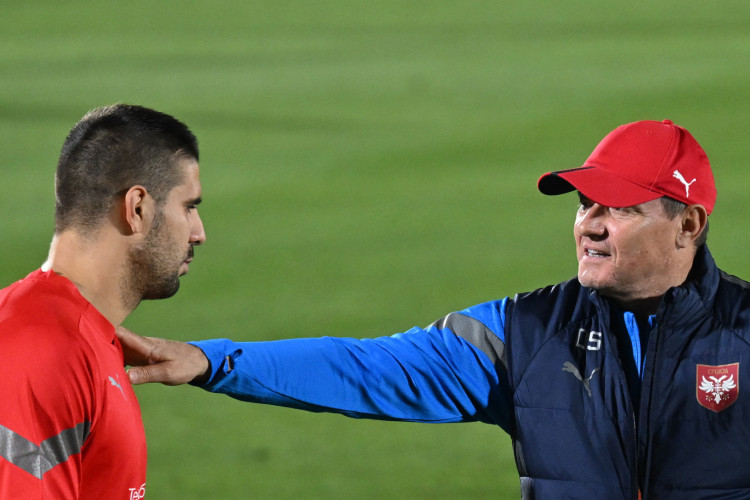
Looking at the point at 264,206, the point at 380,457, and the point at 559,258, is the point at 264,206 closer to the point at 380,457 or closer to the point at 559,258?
the point at 559,258

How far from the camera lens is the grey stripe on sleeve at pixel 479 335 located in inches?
123

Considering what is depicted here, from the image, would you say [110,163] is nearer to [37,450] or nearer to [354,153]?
[37,450]

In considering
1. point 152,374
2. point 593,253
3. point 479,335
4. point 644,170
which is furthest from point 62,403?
point 644,170

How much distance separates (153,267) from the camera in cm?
253

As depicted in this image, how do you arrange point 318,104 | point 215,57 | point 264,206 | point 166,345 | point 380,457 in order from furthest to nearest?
point 215,57
point 318,104
point 264,206
point 380,457
point 166,345

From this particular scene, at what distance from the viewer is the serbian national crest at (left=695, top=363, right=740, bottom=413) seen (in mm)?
2934

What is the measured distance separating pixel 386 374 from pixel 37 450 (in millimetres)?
1250

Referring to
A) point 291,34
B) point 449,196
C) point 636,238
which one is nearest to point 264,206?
point 449,196

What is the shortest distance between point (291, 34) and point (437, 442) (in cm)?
761

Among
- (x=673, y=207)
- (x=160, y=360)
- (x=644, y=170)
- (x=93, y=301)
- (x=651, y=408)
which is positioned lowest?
(x=651, y=408)

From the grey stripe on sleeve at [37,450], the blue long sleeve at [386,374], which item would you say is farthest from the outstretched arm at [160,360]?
the grey stripe on sleeve at [37,450]

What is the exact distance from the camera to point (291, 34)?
12180 mm

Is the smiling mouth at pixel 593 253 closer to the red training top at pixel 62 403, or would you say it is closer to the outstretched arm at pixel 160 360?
the outstretched arm at pixel 160 360

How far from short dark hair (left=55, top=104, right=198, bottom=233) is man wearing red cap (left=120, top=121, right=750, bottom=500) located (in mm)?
430
